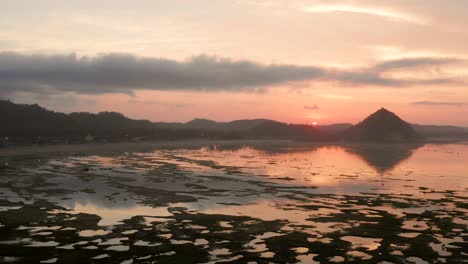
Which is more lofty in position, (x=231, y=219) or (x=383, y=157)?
(x=383, y=157)

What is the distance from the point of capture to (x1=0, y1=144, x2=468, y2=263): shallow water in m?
22.8

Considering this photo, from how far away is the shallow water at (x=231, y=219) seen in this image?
22781 mm

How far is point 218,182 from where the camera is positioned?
2109 inches

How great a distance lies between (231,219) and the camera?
31.5 metres

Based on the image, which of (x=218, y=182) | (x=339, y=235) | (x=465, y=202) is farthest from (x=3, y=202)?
(x=465, y=202)

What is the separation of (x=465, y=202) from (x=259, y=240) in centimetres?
2336

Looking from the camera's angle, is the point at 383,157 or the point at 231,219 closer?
the point at 231,219

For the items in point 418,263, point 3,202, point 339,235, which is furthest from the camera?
point 3,202

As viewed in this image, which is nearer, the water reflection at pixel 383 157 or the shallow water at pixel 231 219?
the shallow water at pixel 231 219

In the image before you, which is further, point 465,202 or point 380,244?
point 465,202

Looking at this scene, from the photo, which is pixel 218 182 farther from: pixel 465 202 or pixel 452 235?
pixel 452 235

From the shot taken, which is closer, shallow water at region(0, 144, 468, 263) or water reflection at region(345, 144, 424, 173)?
shallow water at region(0, 144, 468, 263)

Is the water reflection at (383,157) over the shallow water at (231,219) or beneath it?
over

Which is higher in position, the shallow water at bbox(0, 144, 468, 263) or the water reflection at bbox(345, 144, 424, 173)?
the water reflection at bbox(345, 144, 424, 173)
